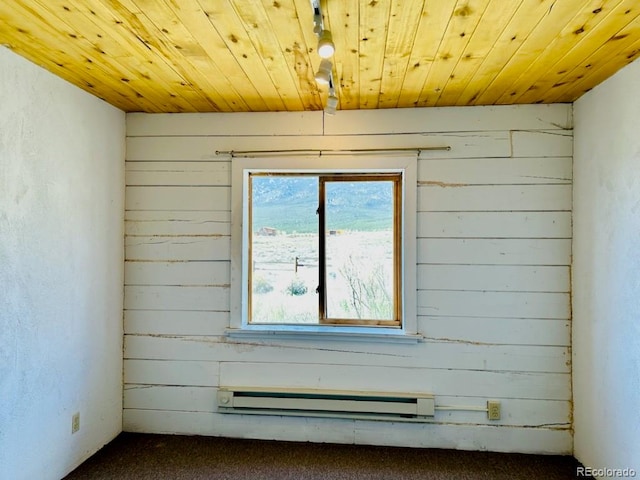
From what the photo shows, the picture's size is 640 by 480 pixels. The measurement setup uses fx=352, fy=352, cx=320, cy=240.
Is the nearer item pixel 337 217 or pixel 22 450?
pixel 22 450

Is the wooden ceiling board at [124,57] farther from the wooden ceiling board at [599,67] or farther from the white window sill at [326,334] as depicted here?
the wooden ceiling board at [599,67]

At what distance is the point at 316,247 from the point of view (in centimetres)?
255

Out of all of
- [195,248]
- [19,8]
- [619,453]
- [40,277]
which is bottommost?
[619,453]

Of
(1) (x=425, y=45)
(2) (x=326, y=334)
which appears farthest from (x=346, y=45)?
(2) (x=326, y=334)

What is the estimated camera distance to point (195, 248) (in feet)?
8.13

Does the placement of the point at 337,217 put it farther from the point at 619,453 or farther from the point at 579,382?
the point at 619,453

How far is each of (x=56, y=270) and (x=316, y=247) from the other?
155 cm

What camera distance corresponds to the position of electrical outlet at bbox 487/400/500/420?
7.47 ft

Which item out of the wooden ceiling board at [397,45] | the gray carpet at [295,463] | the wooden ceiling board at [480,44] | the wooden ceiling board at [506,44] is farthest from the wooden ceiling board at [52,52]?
the gray carpet at [295,463]

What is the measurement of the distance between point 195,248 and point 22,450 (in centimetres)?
136

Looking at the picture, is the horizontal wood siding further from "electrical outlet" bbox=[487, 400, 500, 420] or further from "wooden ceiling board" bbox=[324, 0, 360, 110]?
"wooden ceiling board" bbox=[324, 0, 360, 110]

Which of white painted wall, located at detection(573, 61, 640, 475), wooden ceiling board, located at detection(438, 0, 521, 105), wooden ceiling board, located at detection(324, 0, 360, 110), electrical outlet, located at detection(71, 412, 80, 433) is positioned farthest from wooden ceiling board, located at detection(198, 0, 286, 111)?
electrical outlet, located at detection(71, 412, 80, 433)

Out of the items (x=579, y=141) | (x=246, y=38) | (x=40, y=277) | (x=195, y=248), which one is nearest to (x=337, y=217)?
(x=195, y=248)

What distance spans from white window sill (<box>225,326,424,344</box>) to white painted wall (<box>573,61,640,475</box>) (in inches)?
38.3
